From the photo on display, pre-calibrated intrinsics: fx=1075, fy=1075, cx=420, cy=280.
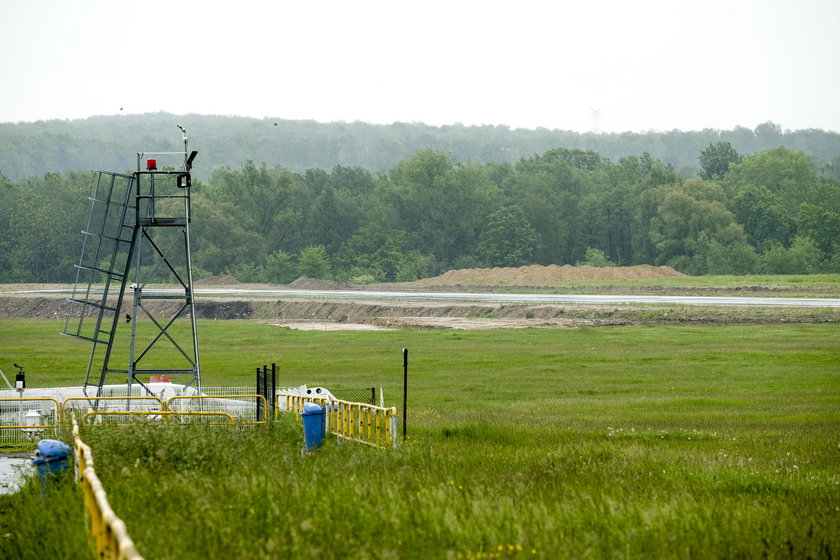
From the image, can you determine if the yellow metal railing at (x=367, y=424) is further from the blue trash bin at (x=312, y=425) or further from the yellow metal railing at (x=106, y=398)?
the yellow metal railing at (x=106, y=398)

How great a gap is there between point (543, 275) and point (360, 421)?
10087 cm

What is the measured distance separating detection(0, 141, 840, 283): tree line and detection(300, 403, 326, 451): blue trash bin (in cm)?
10954

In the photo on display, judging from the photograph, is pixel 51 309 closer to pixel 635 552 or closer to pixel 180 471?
pixel 180 471

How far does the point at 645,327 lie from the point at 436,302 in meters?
25.9

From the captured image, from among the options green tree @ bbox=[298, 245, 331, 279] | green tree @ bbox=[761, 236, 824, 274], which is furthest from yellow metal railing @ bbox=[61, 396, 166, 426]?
green tree @ bbox=[761, 236, 824, 274]

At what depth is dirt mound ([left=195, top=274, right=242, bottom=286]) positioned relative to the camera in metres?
127

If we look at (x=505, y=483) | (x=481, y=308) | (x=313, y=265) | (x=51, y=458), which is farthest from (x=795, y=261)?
(x=51, y=458)

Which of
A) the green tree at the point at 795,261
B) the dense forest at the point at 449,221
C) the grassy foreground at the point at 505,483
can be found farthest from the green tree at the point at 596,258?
the grassy foreground at the point at 505,483

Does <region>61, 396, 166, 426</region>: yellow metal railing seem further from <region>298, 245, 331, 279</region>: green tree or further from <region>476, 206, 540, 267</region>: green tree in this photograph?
<region>476, 206, 540, 267</region>: green tree

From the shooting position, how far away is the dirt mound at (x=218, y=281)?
127106 mm

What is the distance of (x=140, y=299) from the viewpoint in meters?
25.3

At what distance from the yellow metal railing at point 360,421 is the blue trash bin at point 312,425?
1010mm

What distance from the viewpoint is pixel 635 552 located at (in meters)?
→ 10.0

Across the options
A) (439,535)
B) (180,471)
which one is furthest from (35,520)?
(439,535)
